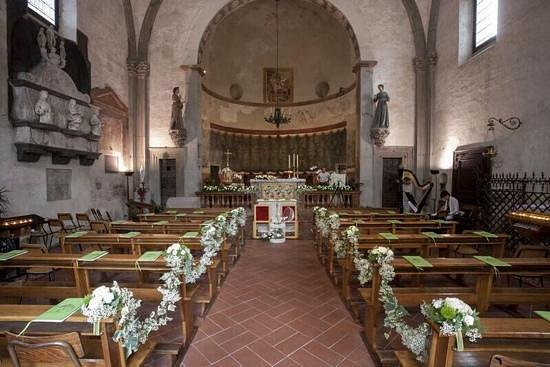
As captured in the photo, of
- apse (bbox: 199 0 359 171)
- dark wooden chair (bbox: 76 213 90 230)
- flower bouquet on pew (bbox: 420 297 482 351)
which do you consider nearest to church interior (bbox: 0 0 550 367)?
flower bouquet on pew (bbox: 420 297 482 351)

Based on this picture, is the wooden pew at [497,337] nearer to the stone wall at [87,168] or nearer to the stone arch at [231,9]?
the stone wall at [87,168]

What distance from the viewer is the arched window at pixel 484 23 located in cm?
977

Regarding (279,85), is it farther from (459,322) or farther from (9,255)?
(459,322)

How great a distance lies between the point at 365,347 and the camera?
3.43 meters

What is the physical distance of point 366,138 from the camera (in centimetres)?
1343

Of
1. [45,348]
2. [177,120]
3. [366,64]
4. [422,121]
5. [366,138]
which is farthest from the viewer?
[366,138]

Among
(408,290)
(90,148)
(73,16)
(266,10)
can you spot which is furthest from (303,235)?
(266,10)

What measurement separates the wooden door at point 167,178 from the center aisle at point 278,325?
8716mm

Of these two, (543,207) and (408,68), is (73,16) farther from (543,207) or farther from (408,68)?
(543,207)

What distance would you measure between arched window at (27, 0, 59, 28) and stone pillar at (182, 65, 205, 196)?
16.3ft

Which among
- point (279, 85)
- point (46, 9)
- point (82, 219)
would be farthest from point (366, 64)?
point (82, 219)

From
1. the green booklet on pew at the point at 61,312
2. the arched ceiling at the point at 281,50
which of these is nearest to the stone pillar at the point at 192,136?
the arched ceiling at the point at 281,50

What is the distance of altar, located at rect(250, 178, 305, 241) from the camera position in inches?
347

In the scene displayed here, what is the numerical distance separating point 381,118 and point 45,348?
13.0 meters
